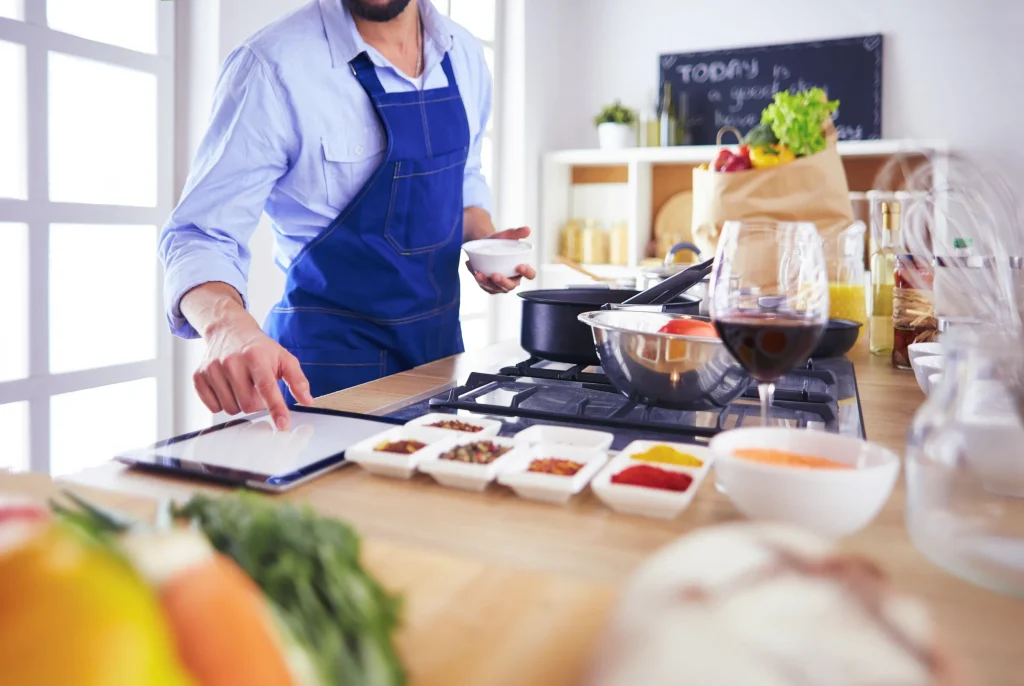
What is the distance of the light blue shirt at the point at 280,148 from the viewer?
129 cm

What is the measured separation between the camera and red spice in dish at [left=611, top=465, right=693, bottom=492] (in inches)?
26.1

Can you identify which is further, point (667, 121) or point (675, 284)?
point (667, 121)

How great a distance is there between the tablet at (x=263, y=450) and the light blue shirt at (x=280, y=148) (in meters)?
0.39

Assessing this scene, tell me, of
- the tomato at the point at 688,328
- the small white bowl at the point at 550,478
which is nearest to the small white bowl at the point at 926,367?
the tomato at the point at 688,328

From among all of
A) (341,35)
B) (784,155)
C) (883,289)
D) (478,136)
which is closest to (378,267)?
(341,35)

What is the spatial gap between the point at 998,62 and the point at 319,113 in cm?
340

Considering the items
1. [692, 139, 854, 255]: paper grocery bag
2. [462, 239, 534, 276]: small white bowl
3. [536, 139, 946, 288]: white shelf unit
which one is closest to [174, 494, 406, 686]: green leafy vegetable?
[462, 239, 534, 276]: small white bowl

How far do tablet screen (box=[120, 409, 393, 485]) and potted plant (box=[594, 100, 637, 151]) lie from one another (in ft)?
11.2

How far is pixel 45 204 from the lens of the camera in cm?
195

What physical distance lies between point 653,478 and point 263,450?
38 centimetres

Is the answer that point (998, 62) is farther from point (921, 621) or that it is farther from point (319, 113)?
point (921, 621)

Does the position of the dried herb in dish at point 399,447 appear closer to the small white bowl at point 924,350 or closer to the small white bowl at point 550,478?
the small white bowl at point 550,478

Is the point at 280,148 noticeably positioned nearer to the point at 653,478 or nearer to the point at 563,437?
the point at 563,437

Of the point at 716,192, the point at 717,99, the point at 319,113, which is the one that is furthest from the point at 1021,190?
the point at 319,113
